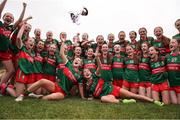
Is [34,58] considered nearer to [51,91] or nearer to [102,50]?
[51,91]

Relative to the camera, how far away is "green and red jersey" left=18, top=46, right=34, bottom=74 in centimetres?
741

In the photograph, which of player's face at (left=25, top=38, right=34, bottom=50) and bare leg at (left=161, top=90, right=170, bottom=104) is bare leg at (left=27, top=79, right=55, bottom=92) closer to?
player's face at (left=25, top=38, right=34, bottom=50)

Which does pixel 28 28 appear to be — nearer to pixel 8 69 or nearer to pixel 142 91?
pixel 8 69

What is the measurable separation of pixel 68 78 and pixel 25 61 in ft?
4.85

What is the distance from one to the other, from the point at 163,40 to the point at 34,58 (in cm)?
424

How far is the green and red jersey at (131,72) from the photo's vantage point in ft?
25.4

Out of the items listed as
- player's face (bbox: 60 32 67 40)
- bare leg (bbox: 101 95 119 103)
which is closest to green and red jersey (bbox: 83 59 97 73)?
player's face (bbox: 60 32 67 40)

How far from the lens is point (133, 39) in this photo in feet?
28.2

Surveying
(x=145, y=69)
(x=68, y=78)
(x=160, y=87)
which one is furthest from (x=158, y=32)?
(x=68, y=78)

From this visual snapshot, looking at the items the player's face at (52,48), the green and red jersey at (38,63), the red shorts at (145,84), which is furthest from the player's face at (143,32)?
the green and red jersey at (38,63)

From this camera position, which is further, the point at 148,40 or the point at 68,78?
the point at 148,40

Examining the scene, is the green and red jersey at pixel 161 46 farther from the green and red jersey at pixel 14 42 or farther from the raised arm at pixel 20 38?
the green and red jersey at pixel 14 42

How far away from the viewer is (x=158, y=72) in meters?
7.02

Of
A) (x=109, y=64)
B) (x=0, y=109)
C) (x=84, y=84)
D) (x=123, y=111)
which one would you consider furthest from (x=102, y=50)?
(x=0, y=109)
